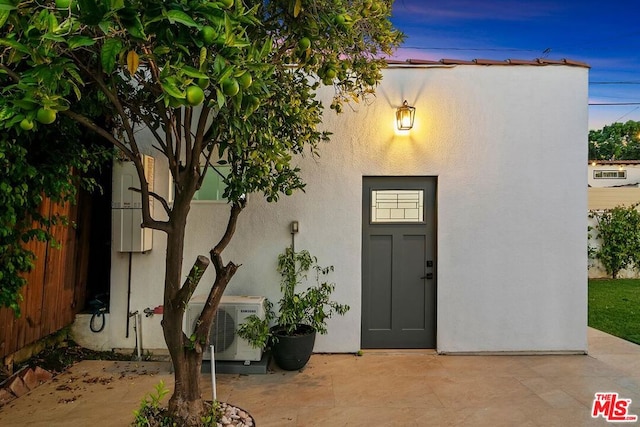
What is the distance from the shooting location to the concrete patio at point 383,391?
10.7 ft

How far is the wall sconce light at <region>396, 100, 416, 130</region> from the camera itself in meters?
4.73

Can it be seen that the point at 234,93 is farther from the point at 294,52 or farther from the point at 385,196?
the point at 385,196

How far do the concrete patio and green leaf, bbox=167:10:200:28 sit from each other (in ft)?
9.81

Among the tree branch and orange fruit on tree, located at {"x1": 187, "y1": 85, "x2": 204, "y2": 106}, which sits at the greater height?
orange fruit on tree, located at {"x1": 187, "y1": 85, "x2": 204, "y2": 106}

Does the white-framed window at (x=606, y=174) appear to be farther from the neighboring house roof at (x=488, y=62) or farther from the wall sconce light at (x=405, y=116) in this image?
the wall sconce light at (x=405, y=116)

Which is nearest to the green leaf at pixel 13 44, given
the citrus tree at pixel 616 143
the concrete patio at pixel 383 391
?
the concrete patio at pixel 383 391

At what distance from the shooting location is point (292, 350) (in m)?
4.18

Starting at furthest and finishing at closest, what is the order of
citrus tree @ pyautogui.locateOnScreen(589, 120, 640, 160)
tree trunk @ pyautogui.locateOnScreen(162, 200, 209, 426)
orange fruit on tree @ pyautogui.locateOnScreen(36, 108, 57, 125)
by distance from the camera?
citrus tree @ pyautogui.locateOnScreen(589, 120, 640, 160), tree trunk @ pyautogui.locateOnScreen(162, 200, 209, 426), orange fruit on tree @ pyautogui.locateOnScreen(36, 108, 57, 125)

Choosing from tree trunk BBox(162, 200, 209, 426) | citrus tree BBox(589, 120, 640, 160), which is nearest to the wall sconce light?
tree trunk BBox(162, 200, 209, 426)

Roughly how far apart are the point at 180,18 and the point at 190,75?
19cm

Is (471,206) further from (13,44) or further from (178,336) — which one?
(13,44)

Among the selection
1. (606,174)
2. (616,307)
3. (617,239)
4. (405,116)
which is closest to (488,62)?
(405,116)

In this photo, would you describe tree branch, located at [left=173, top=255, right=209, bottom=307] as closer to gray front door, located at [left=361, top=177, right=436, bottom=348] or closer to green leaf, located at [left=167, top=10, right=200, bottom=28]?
green leaf, located at [left=167, top=10, right=200, bottom=28]

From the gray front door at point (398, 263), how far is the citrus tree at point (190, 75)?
1547 millimetres
